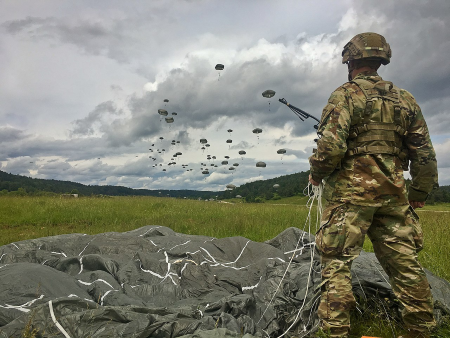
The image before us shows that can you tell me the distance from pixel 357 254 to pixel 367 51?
201 centimetres

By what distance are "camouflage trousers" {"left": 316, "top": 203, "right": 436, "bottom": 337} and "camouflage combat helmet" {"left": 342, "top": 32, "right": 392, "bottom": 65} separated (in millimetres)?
1513

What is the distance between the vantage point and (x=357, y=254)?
2984 mm

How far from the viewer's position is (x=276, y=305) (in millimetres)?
3863

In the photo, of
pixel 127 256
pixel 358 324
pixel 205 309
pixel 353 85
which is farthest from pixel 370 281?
pixel 127 256

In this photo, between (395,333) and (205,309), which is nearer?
(395,333)

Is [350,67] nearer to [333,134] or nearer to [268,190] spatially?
[333,134]

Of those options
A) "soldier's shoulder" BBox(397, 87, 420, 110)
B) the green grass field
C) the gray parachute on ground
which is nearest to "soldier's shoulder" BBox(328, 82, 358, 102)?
"soldier's shoulder" BBox(397, 87, 420, 110)

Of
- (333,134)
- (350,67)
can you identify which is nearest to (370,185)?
(333,134)

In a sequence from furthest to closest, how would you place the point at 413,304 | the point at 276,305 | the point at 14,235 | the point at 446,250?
the point at 14,235 < the point at 446,250 < the point at 276,305 < the point at 413,304

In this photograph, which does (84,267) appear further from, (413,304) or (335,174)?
(413,304)

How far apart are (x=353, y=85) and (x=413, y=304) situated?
2.18 meters

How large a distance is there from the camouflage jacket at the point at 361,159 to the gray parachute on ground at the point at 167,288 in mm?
843

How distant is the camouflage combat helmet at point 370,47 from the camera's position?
313 centimetres

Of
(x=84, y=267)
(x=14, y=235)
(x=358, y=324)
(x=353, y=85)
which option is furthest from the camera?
(x=14, y=235)
